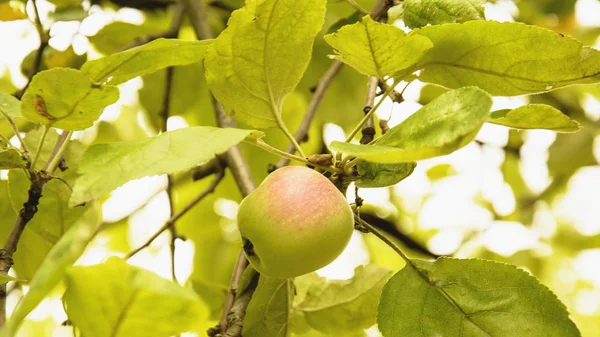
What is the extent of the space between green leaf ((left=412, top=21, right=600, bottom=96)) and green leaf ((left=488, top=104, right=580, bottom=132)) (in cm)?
7

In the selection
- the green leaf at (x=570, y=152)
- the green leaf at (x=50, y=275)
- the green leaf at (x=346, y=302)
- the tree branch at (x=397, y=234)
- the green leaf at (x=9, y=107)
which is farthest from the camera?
the green leaf at (x=570, y=152)

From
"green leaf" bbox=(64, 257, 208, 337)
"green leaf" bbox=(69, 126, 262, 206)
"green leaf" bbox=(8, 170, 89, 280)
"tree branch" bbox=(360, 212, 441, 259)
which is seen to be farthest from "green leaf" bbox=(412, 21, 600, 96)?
"tree branch" bbox=(360, 212, 441, 259)

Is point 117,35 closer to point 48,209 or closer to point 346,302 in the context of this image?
point 48,209

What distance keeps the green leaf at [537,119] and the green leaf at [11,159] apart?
1.47ft

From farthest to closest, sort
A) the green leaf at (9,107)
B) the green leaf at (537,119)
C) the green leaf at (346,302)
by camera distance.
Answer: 1. the green leaf at (346,302)
2. the green leaf at (9,107)
3. the green leaf at (537,119)

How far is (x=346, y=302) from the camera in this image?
91 centimetres

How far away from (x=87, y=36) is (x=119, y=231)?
0.48m

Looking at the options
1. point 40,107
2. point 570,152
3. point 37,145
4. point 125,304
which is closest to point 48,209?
point 37,145

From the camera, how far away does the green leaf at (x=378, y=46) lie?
598 millimetres

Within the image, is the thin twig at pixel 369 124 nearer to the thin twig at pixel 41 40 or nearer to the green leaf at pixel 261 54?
the green leaf at pixel 261 54

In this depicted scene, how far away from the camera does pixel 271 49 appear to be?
65cm

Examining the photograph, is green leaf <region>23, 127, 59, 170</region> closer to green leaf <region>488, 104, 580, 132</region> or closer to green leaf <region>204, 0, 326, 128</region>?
green leaf <region>204, 0, 326, 128</region>

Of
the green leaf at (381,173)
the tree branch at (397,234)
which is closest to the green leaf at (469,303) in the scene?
the green leaf at (381,173)

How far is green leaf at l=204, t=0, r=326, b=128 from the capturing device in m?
0.62
